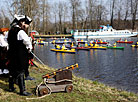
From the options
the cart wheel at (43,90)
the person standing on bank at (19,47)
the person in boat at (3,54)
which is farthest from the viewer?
the person in boat at (3,54)

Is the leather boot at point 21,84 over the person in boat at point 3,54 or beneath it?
beneath

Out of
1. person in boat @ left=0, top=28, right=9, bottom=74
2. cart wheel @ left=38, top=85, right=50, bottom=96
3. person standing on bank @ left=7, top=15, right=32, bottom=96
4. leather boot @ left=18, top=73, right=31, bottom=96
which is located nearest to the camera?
person standing on bank @ left=7, top=15, right=32, bottom=96

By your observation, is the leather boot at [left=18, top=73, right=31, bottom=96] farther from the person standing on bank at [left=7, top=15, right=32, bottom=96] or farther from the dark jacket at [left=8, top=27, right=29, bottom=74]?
the dark jacket at [left=8, top=27, right=29, bottom=74]

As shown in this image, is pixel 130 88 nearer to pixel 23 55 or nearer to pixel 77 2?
pixel 23 55

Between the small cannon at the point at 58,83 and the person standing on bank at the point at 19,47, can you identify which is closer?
the person standing on bank at the point at 19,47

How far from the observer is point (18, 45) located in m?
4.11

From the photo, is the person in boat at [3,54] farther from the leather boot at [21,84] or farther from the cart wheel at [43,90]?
the cart wheel at [43,90]

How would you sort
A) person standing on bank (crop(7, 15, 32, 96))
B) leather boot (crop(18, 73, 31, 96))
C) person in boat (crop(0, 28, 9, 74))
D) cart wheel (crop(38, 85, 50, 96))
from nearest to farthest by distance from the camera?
1. person standing on bank (crop(7, 15, 32, 96))
2. leather boot (crop(18, 73, 31, 96))
3. cart wheel (crop(38, 85, 50, 96))
4. person in boat (crop(0, 28, 9, 74))

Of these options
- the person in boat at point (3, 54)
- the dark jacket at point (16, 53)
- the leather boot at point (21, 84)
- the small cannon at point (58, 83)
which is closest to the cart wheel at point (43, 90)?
the small cannon at point (58, 83)

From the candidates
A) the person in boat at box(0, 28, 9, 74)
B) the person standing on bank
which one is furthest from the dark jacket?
the person in boat at box(0, 28, 9, 74)

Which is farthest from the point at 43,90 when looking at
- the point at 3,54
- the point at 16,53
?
the point at 3,54

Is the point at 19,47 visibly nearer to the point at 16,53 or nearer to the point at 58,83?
the point at 16,53

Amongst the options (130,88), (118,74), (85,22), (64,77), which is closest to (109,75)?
(118,74)

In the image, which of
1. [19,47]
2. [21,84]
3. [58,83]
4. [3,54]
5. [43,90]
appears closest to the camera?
[19,47]
